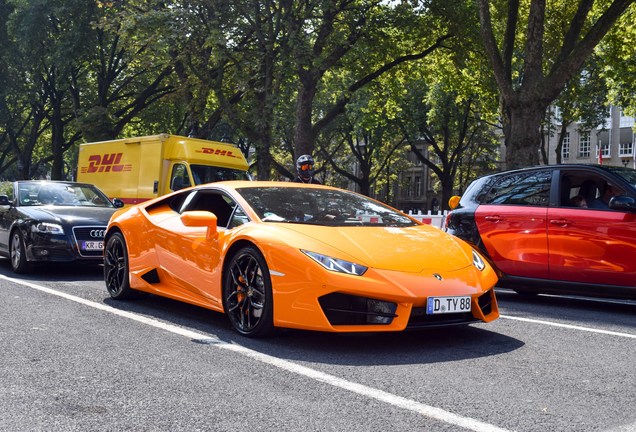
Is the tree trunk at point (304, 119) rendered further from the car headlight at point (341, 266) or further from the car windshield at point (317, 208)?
the car headlight at point (341, 266)

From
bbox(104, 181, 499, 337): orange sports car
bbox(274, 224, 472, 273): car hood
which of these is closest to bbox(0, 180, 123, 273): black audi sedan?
bbox(104, 181, 499, 337): orange sports car

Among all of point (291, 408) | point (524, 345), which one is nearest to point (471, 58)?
point (524, 345)

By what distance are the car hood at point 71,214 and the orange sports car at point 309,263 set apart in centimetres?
353

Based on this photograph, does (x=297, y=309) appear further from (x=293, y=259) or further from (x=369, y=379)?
(x=369, y=379)

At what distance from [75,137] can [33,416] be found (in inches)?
1796

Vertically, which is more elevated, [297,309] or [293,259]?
[293,259]

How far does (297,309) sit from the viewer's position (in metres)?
5.32

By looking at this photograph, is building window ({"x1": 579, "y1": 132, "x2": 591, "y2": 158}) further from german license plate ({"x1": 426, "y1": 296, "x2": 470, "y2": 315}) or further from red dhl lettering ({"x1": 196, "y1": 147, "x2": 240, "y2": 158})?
german license plate ({"x1": 426, "y1": 296, "x2": 470, "y2": 315})

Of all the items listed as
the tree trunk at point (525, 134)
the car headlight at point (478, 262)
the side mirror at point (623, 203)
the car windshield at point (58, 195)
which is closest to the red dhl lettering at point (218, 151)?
the car windshield at point (58, 195)

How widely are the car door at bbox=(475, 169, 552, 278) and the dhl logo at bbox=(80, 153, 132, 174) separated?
12.4 m

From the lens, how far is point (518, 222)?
8422 mm

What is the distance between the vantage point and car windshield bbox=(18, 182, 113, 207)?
38.3 ft

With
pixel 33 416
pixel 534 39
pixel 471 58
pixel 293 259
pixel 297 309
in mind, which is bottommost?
pixel 33 416

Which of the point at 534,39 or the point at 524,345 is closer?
the point at 524,345
